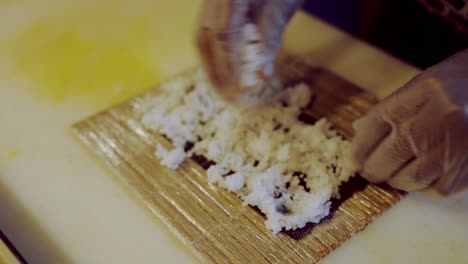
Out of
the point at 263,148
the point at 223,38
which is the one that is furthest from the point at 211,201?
the point at 223,38

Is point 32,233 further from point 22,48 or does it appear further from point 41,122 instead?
point 22,48

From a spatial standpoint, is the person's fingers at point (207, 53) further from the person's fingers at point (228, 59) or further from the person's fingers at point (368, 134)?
the person's fingers at point (368, 134)

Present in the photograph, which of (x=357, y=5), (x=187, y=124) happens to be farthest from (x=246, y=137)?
(x=357, y=5)

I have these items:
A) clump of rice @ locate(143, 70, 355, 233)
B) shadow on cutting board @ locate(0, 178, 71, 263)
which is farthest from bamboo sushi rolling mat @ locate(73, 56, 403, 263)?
shadow on cutting board @ locate(0, 178, 71, 263)

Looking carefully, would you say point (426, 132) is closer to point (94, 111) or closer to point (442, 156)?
point (442, 156)

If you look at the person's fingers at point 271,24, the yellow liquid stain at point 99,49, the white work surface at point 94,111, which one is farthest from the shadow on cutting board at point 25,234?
the person's fingers at point 271,24

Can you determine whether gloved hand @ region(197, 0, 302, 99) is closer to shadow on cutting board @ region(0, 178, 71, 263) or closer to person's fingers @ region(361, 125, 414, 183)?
person's fingers @ region(361, 125, 414, 183)
